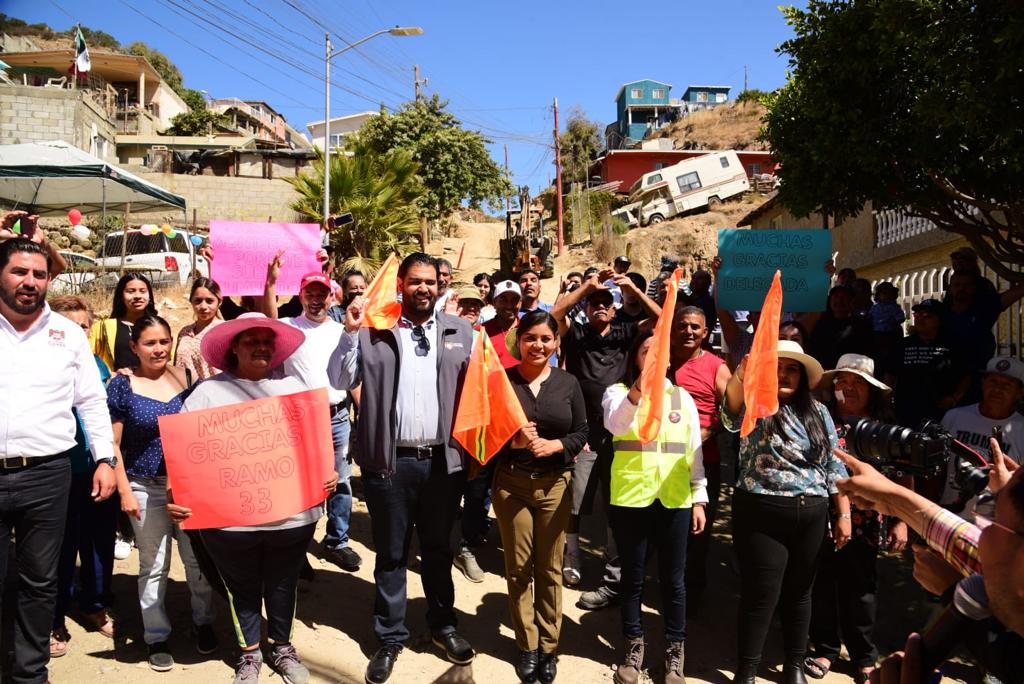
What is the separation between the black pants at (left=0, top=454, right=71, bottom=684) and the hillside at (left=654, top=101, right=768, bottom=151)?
5234 cm

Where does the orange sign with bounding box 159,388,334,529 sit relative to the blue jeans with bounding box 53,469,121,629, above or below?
above

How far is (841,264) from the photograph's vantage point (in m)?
16.6

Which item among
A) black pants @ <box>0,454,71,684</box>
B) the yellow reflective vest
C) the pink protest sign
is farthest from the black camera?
the pink protest sign

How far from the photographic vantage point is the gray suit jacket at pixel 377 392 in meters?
4.02

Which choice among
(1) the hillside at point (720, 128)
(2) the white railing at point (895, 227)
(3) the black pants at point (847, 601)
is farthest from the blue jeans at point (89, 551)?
(1) the hillside at point (720, 128)

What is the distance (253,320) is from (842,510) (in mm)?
3354

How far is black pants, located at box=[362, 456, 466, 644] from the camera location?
4.11 m

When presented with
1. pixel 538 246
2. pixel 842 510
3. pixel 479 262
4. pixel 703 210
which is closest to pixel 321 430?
pixel 842 510

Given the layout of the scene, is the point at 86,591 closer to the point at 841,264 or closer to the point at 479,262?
→ the point at 841,264

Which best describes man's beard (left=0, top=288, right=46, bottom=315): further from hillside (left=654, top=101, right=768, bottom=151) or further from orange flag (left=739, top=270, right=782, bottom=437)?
hillside (left=654, top=101, right=768, bottom=151)

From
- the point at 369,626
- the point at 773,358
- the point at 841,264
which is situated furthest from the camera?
the point at 841,264

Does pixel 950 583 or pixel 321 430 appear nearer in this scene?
pixel 950 583

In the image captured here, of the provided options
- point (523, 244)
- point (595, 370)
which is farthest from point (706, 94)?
point (595, 370)

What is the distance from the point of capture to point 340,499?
5.51 m
